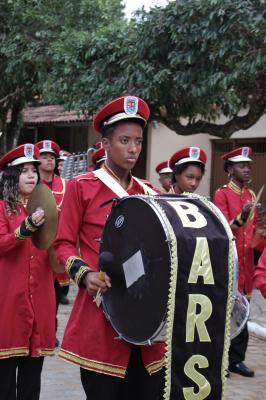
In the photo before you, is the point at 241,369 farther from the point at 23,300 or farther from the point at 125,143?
the point at 125,143

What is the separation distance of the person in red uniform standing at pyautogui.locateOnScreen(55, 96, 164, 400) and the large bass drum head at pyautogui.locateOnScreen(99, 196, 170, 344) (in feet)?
0.28

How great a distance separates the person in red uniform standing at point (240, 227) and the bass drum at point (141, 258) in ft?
10.6

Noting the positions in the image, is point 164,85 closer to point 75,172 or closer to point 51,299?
point 75,172

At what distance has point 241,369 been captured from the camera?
640 cm

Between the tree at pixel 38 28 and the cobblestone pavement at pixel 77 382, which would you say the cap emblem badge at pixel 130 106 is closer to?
the cobblestone pavement at pixel 77 382

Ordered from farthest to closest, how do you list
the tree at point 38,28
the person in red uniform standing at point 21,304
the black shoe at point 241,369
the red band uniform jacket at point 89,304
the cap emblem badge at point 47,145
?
the tree at point 38,28
the cap emblem badge at point 47,145
the black shoe at point 241,369
the person in red uniform standing at point 21,304
the red band uniform jacket at point 89,304

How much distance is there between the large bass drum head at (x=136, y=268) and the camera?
281 centimetres

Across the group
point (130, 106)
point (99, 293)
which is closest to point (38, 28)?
point (130, 106)

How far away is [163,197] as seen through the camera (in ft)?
9.89

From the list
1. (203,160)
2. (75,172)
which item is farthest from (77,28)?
(203,160)

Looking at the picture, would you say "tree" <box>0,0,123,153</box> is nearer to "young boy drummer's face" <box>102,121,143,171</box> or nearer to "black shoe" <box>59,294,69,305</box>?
"black shoe" <box>59,294,69,305</box>

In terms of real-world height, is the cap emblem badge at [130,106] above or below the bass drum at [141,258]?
above

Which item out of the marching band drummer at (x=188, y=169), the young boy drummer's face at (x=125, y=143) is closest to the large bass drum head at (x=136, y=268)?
the young boy drummer's face at (x=125, y=143)

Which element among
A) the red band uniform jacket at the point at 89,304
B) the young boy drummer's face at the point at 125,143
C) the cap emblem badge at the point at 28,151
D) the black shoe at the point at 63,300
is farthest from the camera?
the black shoe at the point at 63,300
